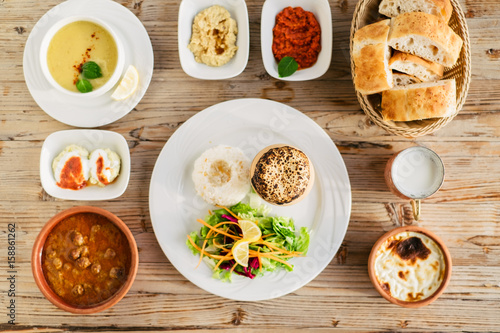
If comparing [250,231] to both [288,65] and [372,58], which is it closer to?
[288,65]

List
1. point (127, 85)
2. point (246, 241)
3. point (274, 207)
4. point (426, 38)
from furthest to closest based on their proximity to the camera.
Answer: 1. point (274, 207)
2. point (127, 85)
3. point (246, 241)
4. point (426, 38)

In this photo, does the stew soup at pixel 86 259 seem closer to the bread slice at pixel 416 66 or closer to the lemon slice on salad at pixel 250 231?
the lemon slice on salad at pixel 250 231

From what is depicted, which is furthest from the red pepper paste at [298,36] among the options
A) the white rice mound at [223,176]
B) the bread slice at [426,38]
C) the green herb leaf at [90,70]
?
the green herb leaf at [90,70]

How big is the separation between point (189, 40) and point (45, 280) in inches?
63.5

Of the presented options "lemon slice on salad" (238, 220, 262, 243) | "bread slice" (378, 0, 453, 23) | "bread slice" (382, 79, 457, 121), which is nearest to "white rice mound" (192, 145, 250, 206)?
"lemon slice on salad" (238, 220, 262, 243)

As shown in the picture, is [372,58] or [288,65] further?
[288,65]

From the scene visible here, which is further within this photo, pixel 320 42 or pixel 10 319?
pixel 10 319

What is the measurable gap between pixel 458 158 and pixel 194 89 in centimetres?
171

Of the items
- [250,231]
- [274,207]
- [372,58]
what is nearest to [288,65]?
[372,58]

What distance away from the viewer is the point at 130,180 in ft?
7.93

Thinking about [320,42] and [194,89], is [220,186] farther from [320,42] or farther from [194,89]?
[320,42]

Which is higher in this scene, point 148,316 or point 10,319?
point 148,316

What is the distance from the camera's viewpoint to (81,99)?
231 cm

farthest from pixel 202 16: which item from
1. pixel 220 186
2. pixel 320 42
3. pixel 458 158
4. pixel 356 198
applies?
pixel 458 158
